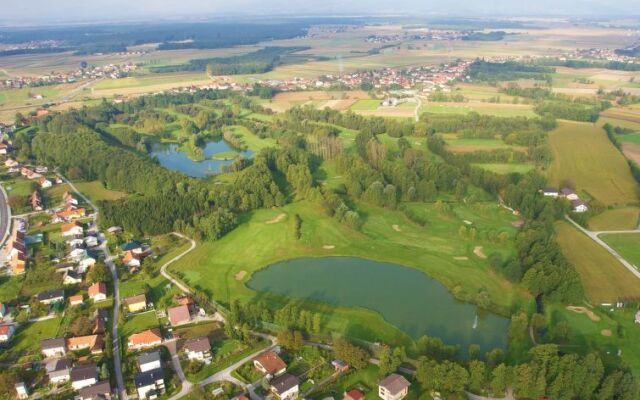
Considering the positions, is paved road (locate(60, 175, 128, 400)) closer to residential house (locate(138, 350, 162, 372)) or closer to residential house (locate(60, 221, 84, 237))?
residential house (locate(138, 350, 162, 372))

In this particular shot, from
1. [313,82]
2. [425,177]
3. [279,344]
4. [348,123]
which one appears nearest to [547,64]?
[313,82]

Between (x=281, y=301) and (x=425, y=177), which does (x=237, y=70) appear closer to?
(x=425, y=177)

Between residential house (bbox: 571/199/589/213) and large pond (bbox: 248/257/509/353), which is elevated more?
residential house (bbox: 571/199/589/213)

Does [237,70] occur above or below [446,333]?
above

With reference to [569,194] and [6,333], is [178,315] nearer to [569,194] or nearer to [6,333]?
[6,333]

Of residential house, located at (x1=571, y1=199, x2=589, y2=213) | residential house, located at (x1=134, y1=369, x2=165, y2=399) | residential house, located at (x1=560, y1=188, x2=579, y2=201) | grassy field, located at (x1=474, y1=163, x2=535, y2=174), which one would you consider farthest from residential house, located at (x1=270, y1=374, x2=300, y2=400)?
grassy field, located at (x1=474, y1=163, x2=535, y2=174)

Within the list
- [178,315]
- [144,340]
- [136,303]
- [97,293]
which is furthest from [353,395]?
[97,293]
